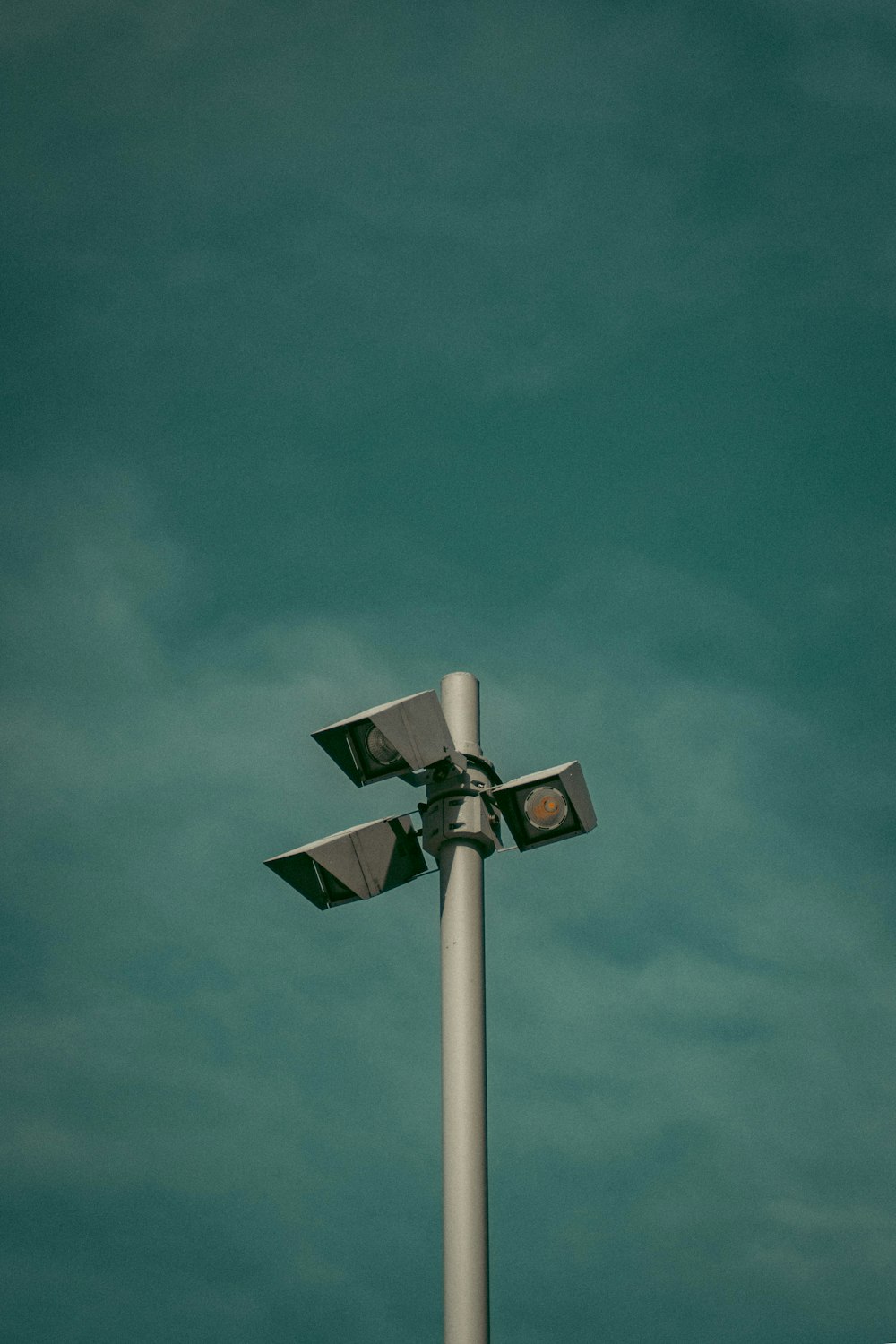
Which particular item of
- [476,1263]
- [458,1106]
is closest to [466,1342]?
[476,1263]

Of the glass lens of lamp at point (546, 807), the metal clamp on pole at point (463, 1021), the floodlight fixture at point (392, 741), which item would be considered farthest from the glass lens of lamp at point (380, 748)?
the glass lens of lamp at point (546, 807)

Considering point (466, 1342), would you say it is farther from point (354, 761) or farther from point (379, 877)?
point (354, 761)

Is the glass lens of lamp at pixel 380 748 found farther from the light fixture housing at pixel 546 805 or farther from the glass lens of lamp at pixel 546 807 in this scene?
the glass lens of lamp at pixel 546 807

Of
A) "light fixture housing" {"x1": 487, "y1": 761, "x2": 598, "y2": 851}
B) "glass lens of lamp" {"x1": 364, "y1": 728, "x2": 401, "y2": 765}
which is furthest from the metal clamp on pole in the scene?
"glass lens of lamp" {"x1": 364, "y1": 728, "x2": 401, "y2": 765}

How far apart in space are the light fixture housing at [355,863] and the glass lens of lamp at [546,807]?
75 centimetres

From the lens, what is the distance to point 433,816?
1046 cm

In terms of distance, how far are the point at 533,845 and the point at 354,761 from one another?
125 centimetres

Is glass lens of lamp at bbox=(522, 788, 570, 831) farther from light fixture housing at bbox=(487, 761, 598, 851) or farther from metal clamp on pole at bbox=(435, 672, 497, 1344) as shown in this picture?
metal clamp on pole at bbox=(435, 672, 497, 1344)

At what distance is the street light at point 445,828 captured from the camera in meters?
9.94

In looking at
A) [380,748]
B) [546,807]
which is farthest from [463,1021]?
[380,748]

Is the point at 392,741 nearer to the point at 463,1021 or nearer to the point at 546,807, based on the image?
the point at 546,807

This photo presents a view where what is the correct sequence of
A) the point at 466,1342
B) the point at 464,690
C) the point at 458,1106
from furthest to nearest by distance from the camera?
the point at 464,690, the point at 458,1106, the point at 466,1342

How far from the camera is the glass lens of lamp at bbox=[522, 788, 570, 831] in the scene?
10.6 m

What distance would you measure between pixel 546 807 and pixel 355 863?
1.26 meters
